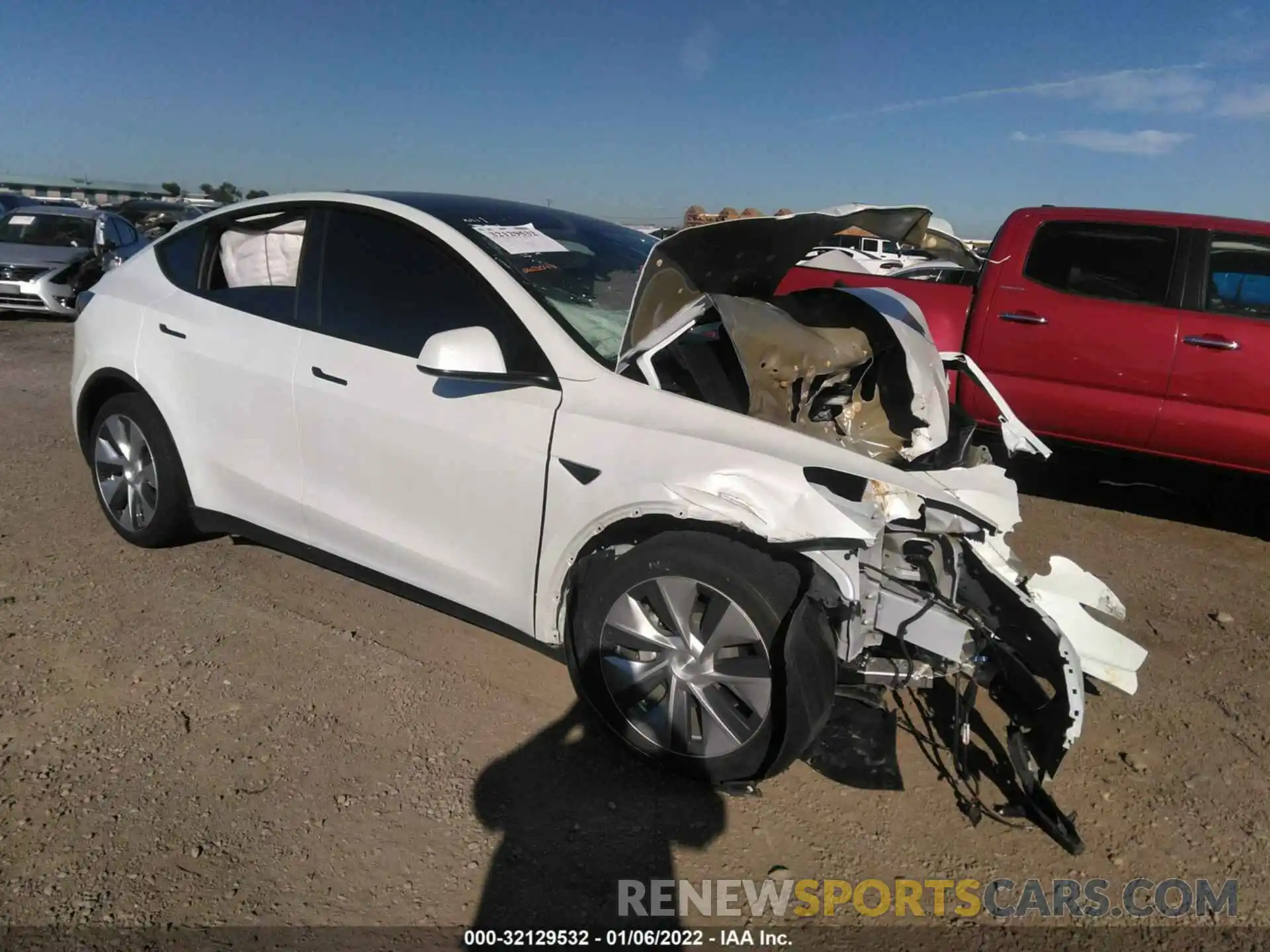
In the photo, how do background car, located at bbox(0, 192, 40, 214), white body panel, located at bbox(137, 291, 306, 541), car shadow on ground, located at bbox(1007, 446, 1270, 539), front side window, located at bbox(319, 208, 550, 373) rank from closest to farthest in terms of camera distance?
front side window, located at bbox(319, 208, 550, 373) < white body panel, located at bbox(137, 291, 306, 541) < car shadow on ground, located at bbox(1007, 446, 1270, 539) < background car, located at bbox(0, 192, 40, 214)

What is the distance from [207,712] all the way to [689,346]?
2.08m

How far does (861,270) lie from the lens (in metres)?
5.11

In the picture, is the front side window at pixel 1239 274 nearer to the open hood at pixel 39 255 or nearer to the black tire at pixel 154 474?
the black tire at pixel 154 474

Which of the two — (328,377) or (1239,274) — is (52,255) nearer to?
(328,377)

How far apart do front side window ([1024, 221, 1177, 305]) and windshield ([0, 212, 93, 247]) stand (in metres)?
12.1

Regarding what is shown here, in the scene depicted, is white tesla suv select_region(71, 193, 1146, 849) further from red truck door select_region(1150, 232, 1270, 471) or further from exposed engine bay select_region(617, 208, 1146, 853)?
red truck door select_region(1150, 232, 1270, 471)

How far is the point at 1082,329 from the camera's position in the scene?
5266mm

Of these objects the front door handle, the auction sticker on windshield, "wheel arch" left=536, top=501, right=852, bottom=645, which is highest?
the auction sticker on windshield

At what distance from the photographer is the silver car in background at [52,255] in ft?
37.8

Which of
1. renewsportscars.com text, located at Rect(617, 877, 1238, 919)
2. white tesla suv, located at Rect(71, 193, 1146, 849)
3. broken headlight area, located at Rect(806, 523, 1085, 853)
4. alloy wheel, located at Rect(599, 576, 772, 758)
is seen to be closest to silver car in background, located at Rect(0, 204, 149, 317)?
white tesla suv, located at Rect(71, 193, 1146, 849)

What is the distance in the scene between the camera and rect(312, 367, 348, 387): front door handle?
3.28m

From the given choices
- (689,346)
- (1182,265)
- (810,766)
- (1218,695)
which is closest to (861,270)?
(1182,265)

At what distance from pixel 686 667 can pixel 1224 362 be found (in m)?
3.92

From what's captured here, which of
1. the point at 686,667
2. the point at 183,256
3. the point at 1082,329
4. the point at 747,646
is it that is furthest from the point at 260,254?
the point at 1082,329
